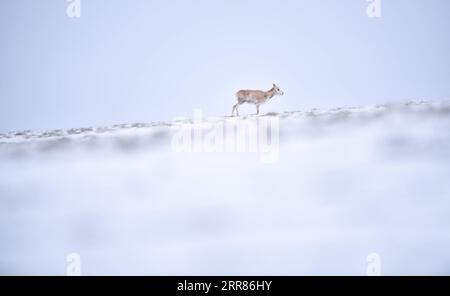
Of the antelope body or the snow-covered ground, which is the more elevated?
the antelope body

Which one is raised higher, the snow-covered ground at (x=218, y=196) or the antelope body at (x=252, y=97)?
the antelope body at (x=252, y=97)

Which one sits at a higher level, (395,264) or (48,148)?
(48,148)

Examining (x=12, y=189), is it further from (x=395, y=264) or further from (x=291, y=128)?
(x=395, y=264)

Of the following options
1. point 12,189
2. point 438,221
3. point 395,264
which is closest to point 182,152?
point 12,189

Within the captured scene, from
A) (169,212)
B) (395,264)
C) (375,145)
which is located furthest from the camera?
(375,145)

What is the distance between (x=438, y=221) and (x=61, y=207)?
308 cm

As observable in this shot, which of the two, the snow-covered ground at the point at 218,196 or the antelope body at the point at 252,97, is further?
the antelope body at the point at 252,97

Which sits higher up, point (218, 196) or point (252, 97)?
point (252, 97)

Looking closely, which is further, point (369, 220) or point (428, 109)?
point (428, 109)

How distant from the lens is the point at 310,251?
279 cm

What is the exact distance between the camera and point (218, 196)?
9.70 feet

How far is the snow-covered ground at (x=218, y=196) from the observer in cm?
278

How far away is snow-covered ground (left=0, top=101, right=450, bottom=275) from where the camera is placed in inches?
Answer: 109

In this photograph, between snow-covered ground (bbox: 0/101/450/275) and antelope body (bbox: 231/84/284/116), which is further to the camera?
antelope body (bbox: 231/84/284/116)
